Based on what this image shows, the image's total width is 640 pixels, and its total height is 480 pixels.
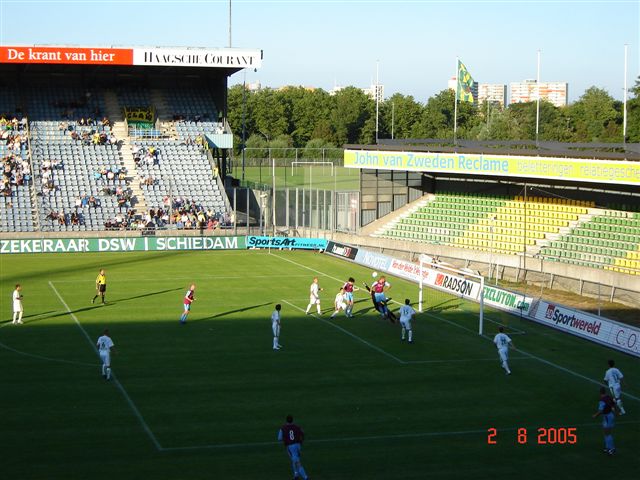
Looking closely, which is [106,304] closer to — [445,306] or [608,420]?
[445,306]

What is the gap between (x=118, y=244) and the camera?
2283 inches

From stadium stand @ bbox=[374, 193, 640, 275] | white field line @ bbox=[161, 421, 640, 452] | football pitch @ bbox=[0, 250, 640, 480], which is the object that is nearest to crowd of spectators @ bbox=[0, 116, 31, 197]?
football pitch @ bbox=[0, 250, 640, 480]

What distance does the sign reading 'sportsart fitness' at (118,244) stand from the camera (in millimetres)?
56406

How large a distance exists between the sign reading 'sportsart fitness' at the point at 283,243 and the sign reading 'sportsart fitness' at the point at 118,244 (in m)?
0.70

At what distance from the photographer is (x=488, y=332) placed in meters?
35.3

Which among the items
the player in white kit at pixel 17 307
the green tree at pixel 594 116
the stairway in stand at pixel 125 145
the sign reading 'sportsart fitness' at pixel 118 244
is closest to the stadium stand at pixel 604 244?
the sign reading 'sportsart fitness' at pixel 118 244

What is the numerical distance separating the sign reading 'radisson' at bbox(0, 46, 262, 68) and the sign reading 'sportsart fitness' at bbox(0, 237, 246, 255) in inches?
675

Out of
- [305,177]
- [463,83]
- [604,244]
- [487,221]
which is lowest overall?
[604,244]

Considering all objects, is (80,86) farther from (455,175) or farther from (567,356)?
Answer: (567,356)

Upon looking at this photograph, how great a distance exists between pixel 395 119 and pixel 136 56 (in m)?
69.6

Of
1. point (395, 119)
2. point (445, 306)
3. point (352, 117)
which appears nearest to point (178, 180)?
point (445, 306)

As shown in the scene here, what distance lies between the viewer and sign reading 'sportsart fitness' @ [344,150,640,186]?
44.5 meters

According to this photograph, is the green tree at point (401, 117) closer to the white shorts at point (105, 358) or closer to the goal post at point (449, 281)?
the goal post at point (449, 281)

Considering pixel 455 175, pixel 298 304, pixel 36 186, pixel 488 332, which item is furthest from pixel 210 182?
pixel 488 332
